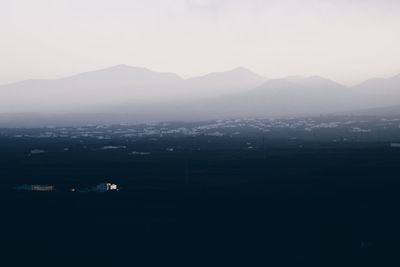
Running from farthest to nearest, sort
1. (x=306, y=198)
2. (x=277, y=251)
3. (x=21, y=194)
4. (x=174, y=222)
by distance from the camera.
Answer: (x=21, y=194) < (x=306, y=198) < (x=174, y=222) < (x=277, y=251)

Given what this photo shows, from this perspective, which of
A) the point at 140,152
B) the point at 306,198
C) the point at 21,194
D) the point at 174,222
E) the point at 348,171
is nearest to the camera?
the point at 174,222

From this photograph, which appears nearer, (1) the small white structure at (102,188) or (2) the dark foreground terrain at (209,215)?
(2) the dark foreground terrain at (209,215)

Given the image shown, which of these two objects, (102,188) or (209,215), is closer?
(209,215)

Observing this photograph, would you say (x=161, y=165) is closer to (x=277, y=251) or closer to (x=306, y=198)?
(x=306, y=198)

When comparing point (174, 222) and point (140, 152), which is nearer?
point (174, 222)

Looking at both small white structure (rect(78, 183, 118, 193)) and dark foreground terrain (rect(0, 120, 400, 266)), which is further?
small white structure (rect(78, 183, 118, 193))

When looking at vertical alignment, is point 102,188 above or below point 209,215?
above

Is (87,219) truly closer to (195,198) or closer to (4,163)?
(195,198)

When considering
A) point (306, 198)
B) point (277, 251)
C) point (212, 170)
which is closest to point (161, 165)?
point (212, 170)
